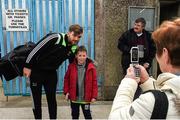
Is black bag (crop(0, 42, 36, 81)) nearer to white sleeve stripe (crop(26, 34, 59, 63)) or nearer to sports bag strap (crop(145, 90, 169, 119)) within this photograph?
white sleeve stripe (crop(26, 34, 59, 63))

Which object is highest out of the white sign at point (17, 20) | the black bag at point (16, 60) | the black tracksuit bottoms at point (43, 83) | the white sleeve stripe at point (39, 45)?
the white sign at point (17, 20)

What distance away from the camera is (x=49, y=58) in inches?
165

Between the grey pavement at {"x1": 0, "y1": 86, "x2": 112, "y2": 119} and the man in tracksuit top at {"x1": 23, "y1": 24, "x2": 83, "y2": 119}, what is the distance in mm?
875

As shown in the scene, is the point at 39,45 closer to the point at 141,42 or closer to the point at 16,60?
the point at 16,60

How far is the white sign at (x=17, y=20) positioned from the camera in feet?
18.7

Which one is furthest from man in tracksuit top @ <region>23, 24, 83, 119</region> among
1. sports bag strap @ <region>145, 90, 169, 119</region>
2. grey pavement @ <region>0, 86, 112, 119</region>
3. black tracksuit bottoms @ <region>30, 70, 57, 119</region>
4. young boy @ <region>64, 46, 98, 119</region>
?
sports bag strap @ <region>145, 90, 169, 119</region>

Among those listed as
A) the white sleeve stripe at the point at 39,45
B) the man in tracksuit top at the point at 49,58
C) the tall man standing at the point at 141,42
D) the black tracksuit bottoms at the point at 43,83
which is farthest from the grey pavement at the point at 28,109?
the white sleeve stripe at the point at 39,45

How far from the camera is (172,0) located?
21.1ft

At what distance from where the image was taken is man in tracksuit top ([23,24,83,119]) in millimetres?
4125

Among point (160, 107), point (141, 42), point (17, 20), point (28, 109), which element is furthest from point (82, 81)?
point (160, 107)

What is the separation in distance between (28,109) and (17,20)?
1.66 m

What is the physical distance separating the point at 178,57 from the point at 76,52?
2.99 m

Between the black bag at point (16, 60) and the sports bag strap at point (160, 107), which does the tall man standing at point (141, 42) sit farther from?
the sports bag strap at point (160, 107)

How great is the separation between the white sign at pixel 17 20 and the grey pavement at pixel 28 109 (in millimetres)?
1412
